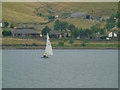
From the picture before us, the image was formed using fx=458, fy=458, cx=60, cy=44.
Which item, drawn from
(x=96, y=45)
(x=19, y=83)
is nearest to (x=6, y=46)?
(x=96, y=45)

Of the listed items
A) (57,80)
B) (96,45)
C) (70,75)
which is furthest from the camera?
(96,45)

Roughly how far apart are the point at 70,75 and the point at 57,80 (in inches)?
312

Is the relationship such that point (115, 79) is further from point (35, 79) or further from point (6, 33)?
point (6, 33)

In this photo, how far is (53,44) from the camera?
182 m

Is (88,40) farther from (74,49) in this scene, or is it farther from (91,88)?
(91,88)

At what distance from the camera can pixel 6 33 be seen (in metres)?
194

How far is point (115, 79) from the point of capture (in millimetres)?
72000

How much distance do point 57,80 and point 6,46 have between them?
348 ft

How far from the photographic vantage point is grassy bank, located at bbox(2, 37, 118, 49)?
578 ft

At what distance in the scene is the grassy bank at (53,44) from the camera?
176250 millimetres

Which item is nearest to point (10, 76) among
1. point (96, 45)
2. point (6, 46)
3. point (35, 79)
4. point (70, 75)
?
point (35, 79)

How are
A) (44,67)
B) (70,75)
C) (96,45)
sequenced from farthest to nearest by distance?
(96,45) → (44,67) → (70,75)

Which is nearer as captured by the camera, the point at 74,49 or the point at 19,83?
the point at 19,83

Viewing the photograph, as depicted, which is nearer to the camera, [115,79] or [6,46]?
[115,79]
